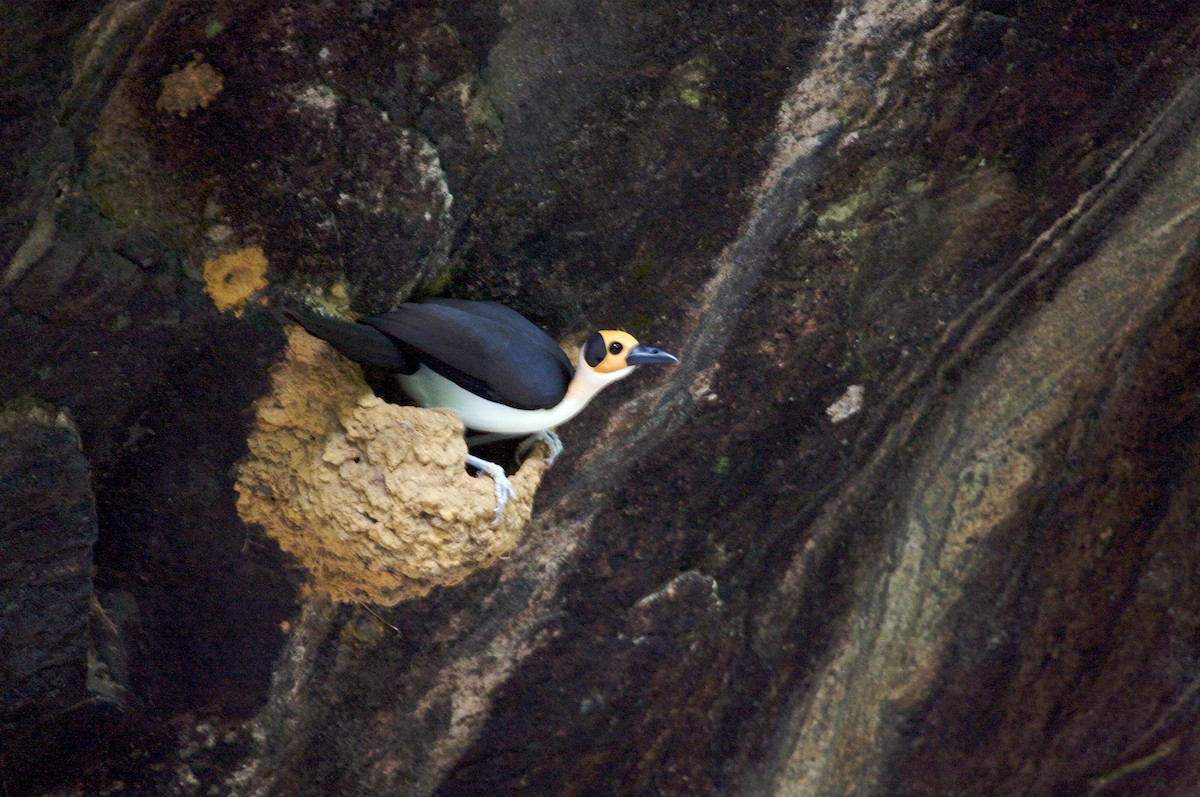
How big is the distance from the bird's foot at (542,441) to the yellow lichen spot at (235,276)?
30.1 inches

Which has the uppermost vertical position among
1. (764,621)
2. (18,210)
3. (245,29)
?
(245,29)

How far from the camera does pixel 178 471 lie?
8.41ft

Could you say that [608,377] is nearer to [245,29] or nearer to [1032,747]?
[245,29]

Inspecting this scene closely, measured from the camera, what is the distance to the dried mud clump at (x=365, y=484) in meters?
2.45

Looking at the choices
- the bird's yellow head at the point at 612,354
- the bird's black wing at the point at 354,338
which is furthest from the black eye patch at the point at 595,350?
the bird's black wing at the point at 354,338

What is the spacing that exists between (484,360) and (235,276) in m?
0.56

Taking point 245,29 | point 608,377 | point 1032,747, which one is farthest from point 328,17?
point 1032,747

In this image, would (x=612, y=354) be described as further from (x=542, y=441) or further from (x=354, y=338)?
(x=354, y=338)

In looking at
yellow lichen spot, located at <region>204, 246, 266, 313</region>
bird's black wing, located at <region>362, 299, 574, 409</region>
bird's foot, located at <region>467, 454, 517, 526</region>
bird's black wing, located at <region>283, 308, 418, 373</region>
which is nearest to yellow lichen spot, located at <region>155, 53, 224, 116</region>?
yellow lichen spot, located at <region>204, 246, 266, 313</region>

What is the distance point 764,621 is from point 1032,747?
105 centimetres

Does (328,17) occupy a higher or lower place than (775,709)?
higher

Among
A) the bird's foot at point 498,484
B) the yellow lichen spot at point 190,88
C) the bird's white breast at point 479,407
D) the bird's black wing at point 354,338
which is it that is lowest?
the bird's foot at point 498,484

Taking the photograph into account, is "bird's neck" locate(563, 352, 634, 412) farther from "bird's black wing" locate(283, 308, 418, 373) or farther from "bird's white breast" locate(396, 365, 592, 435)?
"bird's black wing" locate(283, 308, 418, 373)

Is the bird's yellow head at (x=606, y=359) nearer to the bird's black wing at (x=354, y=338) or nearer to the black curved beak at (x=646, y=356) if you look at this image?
the black curved beak at (x=646, y=356)
